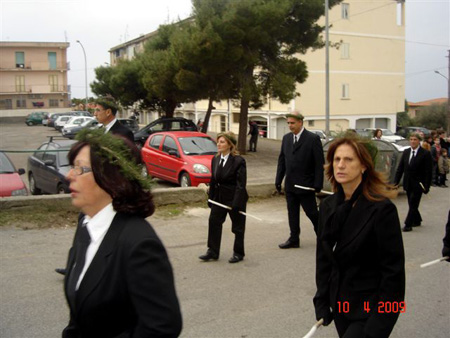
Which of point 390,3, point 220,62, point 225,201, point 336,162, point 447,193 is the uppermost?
point 390,3

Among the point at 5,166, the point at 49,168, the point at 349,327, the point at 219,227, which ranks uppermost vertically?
the point at 5,166

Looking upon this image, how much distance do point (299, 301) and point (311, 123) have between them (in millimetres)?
40574

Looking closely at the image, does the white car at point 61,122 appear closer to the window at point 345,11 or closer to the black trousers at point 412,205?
the window at point 345,11

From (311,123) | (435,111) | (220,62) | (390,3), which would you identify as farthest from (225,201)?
(435,111)

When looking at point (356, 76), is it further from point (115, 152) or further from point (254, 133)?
point (115, 152)

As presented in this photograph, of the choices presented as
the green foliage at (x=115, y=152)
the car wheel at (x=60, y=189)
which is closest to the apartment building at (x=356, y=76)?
the car wheel at (x=60, y=189)

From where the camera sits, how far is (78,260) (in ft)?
7.15

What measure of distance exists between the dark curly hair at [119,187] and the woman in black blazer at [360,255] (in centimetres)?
134

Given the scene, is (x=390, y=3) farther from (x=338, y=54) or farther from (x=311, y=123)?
(x=311, y=123)

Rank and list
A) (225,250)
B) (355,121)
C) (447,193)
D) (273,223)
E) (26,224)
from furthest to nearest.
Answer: (355,121)
(447,193)
(273,223)
(26,224)
(225,250)

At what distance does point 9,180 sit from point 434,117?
194 ft

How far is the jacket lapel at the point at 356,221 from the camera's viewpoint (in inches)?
119

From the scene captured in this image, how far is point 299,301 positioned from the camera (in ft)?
18.4

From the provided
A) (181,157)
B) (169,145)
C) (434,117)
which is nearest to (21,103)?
(434,117)
